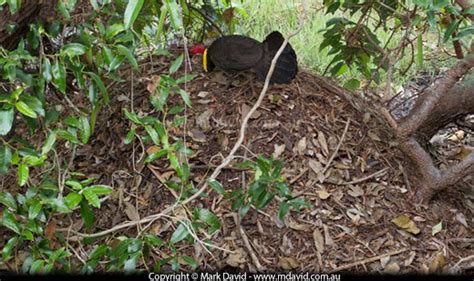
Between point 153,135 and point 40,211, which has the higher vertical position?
point 153,135

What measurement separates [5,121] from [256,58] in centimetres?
124

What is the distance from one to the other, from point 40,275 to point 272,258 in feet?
2.69

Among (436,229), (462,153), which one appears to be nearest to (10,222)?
(436,229)

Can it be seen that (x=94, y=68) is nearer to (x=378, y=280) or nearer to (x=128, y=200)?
(x=128, y=200)

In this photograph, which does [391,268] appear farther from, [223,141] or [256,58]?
[256,58]

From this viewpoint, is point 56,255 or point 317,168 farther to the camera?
point 317,168

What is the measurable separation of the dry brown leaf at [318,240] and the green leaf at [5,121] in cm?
118

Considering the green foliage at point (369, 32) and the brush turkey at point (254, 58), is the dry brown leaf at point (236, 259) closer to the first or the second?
the brush turkey at point (254, 58)

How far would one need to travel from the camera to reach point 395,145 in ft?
9.03

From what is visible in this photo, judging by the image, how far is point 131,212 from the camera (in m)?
2.48

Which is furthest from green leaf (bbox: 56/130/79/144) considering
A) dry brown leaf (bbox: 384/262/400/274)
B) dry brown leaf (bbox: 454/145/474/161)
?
dry brown leaf (bbox: 454/145/474/161)

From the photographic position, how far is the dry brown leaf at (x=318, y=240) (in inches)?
95.0

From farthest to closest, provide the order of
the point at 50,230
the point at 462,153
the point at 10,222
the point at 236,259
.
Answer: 1. the point at 462,153
2. the point at 236,259
3. the point at 50,230
4. the point at 10,222

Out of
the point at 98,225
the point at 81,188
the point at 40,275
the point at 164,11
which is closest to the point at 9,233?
the point at 98,225
